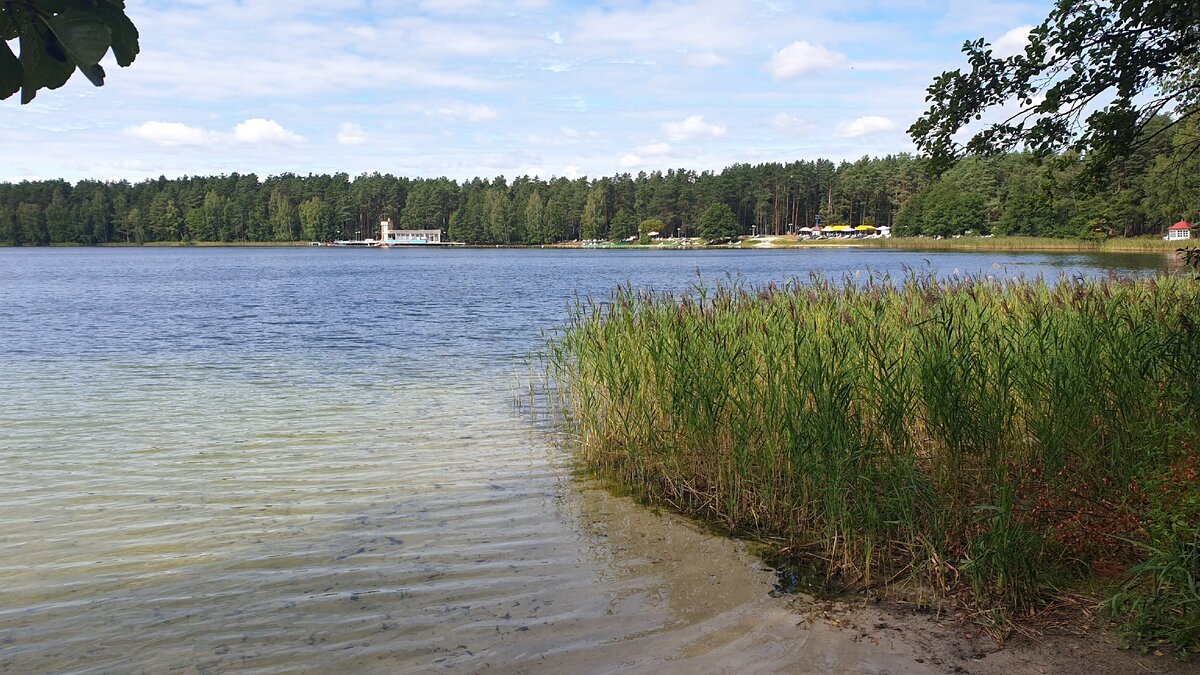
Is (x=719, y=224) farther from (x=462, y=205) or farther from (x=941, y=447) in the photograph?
(x=941, y=447)

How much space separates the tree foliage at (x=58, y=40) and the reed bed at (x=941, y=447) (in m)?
4.67

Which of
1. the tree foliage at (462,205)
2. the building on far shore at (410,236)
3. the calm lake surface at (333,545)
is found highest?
the tree foliage at (462,205)

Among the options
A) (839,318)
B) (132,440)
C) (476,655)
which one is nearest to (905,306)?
(839,318)

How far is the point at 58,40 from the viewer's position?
174 centimetres

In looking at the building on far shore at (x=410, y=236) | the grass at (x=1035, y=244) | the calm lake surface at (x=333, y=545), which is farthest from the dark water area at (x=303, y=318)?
the building on far shore at (x=410, y=236)

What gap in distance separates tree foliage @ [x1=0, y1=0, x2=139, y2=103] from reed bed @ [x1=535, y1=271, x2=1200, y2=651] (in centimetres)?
467

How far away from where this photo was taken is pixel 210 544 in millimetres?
6844

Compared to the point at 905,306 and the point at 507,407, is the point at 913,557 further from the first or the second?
the point at 507,407

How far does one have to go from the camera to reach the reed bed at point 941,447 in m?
4.95

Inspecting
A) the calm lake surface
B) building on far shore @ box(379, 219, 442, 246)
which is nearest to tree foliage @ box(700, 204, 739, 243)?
building on far shore @ box(379, 219, 442, 246)

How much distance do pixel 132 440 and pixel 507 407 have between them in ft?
16.4

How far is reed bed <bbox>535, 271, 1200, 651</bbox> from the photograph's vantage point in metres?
4.95

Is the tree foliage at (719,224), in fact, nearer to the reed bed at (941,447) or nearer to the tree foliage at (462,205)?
the tree foliage at (462,205)

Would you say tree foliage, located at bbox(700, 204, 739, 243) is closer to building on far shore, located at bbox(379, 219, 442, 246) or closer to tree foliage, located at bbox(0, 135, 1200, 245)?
tree foliage, located at bbox(0, 135, 1200, 245)
